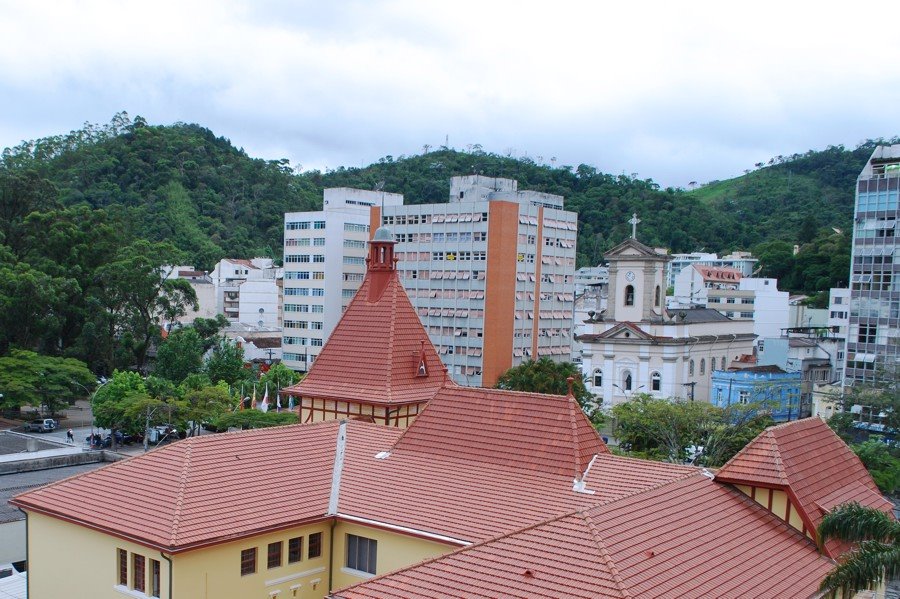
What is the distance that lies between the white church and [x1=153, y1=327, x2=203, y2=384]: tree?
2457cm

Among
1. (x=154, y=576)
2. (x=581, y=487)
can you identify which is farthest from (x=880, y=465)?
(x=154, y=576)

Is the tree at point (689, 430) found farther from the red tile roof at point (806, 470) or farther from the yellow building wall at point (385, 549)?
the yellow building wall at point (385, 549)

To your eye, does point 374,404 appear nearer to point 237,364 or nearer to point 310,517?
point 310,517

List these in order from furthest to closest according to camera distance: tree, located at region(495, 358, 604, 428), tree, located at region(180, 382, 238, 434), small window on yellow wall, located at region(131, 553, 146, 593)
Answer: tree, located at region(495, 358, 604, 428), tree, located at region(180, 382, 238, 434), small window on yellow wall, located at region(131, 553, 146, 593)

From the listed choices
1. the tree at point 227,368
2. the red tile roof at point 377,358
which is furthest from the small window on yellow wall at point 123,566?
the tree at point 227,368

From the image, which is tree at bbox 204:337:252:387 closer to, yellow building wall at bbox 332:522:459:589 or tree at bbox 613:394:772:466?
tree at bbox 613:394:772:466

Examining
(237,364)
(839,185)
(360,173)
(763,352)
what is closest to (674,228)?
(839,185)

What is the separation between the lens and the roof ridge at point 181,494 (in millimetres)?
13994

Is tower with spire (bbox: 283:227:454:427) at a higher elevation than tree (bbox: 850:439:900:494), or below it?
higher

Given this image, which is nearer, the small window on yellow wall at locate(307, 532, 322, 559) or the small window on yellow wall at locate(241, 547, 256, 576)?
the small window on yellow wall at locate(241, 547, 256, 576)

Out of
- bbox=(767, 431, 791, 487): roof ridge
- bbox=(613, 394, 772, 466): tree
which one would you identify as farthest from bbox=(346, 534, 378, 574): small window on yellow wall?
bbox=(613, 394, 772, 466): tree

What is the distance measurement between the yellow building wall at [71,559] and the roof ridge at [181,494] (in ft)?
2.30

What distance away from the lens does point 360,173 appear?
114500 millimetres

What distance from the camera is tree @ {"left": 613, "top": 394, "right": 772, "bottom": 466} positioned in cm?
3256
